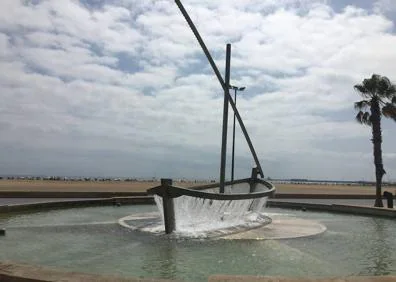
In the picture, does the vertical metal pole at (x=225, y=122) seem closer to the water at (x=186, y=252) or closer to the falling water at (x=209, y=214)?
the falling water at (x=209, y=214)

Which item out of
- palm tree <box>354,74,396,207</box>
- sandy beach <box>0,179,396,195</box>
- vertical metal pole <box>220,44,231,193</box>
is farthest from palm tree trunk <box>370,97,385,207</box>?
sandy beach <box>0,179,396,195</box>

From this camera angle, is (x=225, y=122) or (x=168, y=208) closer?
(x=168, y=208)

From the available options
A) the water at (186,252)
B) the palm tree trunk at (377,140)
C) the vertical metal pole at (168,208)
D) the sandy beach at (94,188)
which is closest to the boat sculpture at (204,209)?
the vertical metal pole at (168,208)

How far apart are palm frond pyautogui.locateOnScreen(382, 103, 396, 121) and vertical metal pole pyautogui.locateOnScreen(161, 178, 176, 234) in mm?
16648

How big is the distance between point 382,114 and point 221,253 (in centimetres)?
1868

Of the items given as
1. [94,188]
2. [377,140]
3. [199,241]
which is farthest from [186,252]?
[94,188]

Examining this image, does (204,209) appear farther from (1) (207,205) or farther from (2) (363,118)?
(2) (363,118)

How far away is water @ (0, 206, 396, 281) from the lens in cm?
897

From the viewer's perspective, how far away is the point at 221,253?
10742mm

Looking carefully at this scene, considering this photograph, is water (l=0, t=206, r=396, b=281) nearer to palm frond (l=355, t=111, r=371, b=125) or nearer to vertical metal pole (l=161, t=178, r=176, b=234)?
vertical metal pole (l=161, t=178, r=176, b=234)

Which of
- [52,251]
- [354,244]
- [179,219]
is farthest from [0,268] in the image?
[354,244]

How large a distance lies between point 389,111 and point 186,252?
61.8 feet

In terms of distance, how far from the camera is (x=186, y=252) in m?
10.8

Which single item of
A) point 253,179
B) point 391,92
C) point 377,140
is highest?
point 391,92
